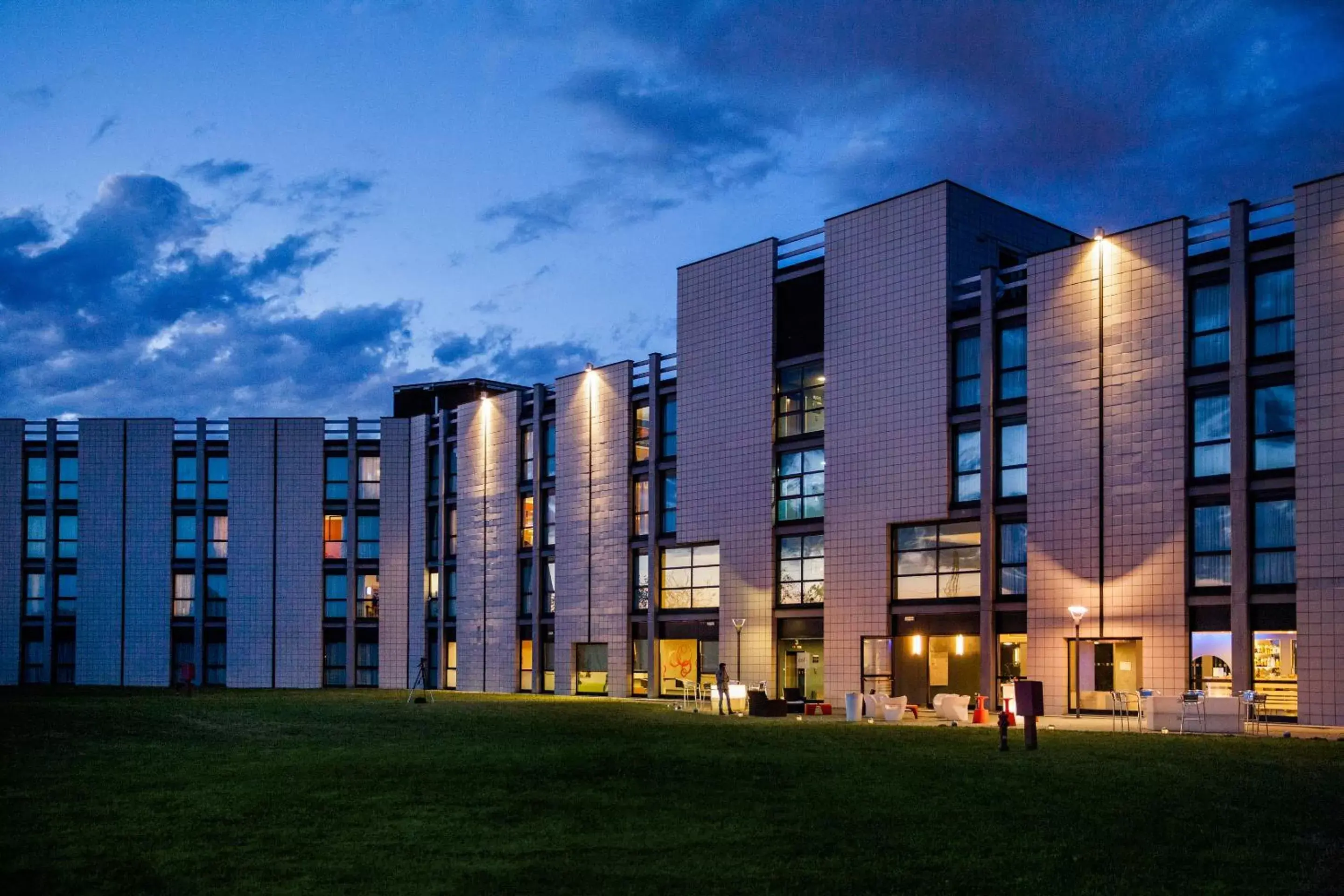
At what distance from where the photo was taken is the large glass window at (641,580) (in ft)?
162

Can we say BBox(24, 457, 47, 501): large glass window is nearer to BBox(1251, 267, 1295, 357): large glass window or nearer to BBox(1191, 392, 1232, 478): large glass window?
BBox(1191, 392, 1232, 478): large glass window

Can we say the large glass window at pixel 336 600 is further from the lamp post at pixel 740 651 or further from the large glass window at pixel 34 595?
the lamp post at pixel 740 651

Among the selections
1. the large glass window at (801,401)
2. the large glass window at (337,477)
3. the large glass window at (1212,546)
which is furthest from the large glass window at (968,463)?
the large glass window at (337,477)

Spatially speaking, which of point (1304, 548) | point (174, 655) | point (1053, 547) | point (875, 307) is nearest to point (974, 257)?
point (875, 307)

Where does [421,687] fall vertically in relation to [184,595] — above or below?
below

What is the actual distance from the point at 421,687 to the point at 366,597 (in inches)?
210

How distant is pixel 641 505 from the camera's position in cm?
5003

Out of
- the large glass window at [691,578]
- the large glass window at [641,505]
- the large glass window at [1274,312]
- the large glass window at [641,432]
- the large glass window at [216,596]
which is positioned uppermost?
the large glass window at [1274,312]

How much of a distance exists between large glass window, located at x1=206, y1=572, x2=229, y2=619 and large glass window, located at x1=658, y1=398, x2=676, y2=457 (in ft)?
79.0

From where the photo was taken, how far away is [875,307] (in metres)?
40.5

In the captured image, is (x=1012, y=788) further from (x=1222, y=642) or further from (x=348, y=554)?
(x=348, y=554)

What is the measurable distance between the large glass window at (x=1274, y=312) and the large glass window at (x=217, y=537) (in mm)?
45088

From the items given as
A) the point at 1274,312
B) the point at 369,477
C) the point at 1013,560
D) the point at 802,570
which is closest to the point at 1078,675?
the point at 1013,560

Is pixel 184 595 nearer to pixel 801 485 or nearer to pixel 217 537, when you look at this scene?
pixel 217 537
